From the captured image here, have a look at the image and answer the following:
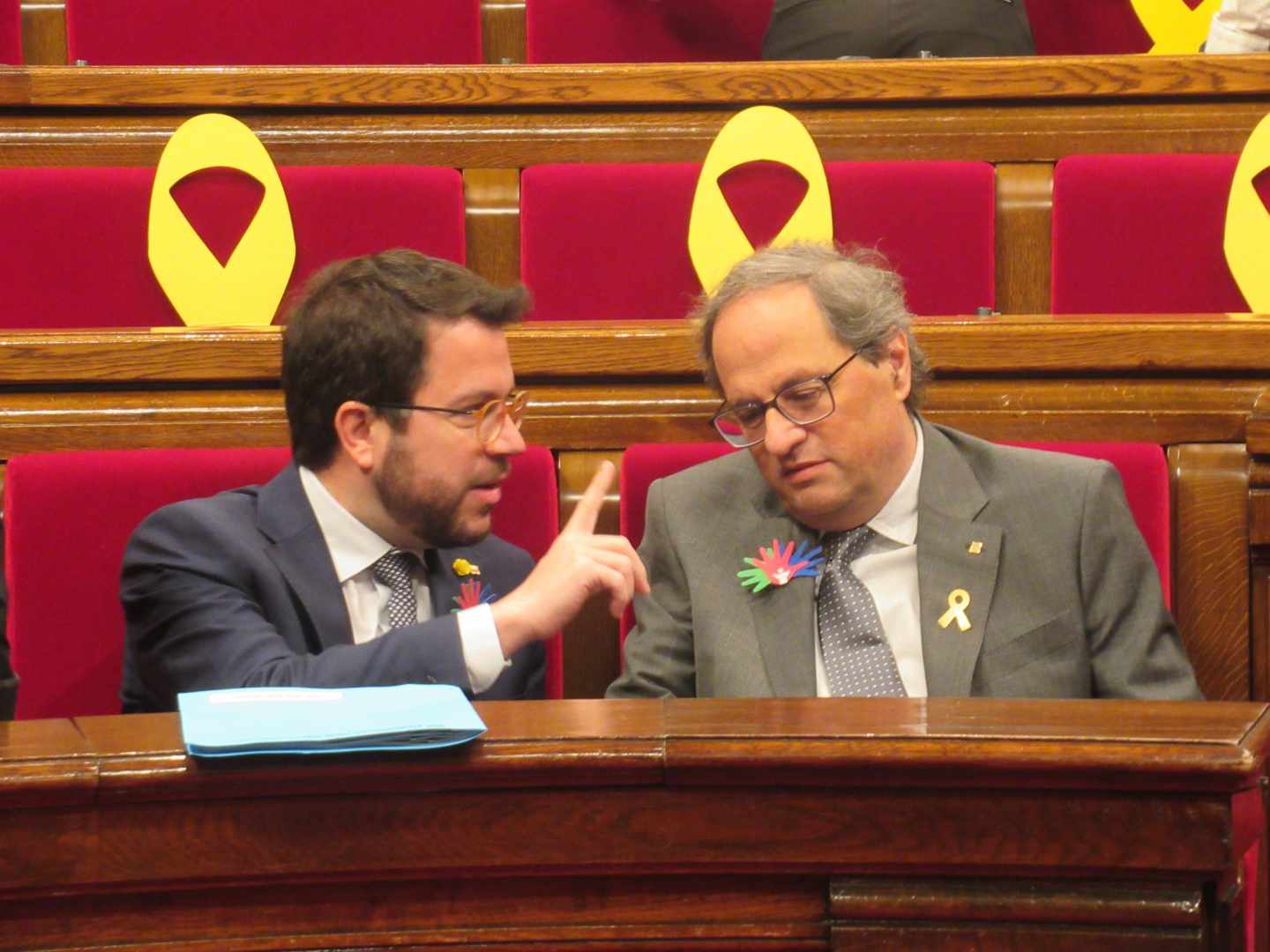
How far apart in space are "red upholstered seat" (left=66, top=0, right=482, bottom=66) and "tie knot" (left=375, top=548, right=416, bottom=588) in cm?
66

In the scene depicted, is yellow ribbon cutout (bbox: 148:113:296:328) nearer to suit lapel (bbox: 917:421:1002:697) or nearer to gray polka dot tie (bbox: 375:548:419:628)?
gray polka dot tie (bbox: 375:548:419:628)

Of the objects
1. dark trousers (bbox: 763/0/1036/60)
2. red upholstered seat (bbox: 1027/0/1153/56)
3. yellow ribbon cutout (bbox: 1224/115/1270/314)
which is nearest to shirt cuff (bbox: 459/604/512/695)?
yellow ribbon cutout (bbox: 1224/115/1270/314)

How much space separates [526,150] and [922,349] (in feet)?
1.39

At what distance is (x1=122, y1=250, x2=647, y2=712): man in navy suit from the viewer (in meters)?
0.78

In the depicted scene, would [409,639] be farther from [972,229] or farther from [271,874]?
[972,229]

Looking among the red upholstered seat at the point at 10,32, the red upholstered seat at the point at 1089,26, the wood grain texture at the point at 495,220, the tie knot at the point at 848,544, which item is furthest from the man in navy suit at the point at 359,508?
the red upholstered seat at the point at 1089,26

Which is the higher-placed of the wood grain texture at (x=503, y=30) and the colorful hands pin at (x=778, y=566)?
the wood grain texture at (x=503, y=30)

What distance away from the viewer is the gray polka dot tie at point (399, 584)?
824mm

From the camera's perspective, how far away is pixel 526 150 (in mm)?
1213

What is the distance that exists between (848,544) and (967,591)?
6 centimetres

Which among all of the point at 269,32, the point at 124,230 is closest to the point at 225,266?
the point at 124,230

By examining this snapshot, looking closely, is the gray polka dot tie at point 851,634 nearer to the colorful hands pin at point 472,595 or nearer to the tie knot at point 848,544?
the tie knot at point 848,544

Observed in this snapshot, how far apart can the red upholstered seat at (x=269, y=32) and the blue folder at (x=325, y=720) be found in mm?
946

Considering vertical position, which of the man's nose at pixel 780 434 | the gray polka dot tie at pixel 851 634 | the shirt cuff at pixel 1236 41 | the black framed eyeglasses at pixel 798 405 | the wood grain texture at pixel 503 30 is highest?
the wood grain texture at pixel 503 30
